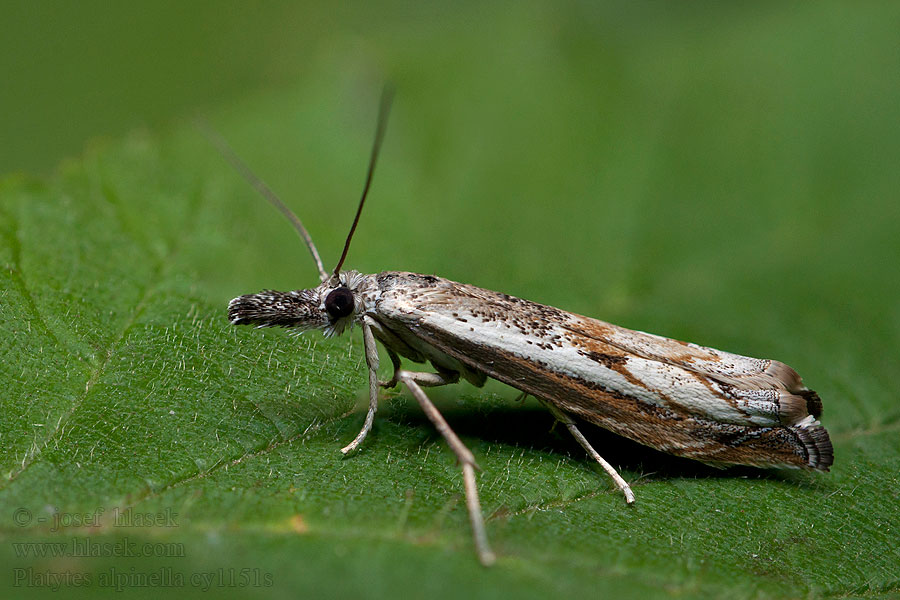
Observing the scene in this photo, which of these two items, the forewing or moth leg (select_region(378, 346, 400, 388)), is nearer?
the forewing

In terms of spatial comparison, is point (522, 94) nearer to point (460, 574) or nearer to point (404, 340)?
point (404, 340)

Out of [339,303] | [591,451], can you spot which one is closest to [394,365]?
[339,303]

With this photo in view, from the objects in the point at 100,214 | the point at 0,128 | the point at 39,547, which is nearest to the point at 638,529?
the point at 39,547

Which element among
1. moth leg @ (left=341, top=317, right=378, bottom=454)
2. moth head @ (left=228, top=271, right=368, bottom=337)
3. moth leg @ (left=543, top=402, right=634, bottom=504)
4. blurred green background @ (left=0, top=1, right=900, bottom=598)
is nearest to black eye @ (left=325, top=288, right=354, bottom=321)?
moth head @ (left=228, top=271, right=368, bottom=337)

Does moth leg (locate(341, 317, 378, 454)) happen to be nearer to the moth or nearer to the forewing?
the moth

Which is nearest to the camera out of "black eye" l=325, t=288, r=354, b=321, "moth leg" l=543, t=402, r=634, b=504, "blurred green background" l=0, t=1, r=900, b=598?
"blurred green background" l=0, t=1, r=900, b=598

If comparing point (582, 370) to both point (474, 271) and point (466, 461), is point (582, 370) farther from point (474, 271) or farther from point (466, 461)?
point (474, 271)

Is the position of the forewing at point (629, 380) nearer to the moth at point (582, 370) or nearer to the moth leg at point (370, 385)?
the moth at point (582, 370)
